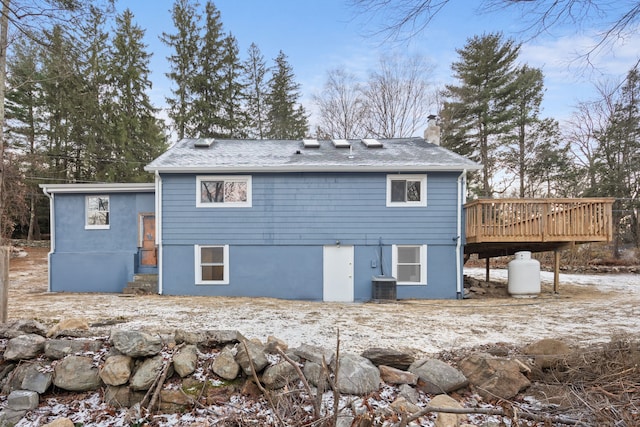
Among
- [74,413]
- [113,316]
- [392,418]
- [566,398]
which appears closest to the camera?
[392,418]

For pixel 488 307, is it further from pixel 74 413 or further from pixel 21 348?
pixel 21 348

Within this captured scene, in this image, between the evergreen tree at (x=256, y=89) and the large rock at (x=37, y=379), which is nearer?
the large rock at (x=37, y=379)

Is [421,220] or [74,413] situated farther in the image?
[421,220]

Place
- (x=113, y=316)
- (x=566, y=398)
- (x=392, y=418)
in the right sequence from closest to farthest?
(x=392, y=418), (x=566, y=398), (x=113, y=316)

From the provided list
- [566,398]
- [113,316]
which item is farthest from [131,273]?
[566,398]

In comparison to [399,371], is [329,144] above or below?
above

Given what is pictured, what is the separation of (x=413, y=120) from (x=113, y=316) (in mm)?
17476

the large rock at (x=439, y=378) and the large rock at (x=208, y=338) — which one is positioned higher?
the large rock at (x=208, y=338)

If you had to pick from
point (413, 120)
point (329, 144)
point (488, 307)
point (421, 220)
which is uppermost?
point (413, 120)

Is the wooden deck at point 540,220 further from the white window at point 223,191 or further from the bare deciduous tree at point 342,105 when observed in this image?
the bare deciduous tree at point 342,105

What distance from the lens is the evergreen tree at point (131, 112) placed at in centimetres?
1931

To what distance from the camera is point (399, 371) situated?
127 inches

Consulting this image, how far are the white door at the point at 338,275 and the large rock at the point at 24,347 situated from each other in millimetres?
6728

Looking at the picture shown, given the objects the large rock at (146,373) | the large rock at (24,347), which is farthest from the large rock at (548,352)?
the large rock at (24,347)
